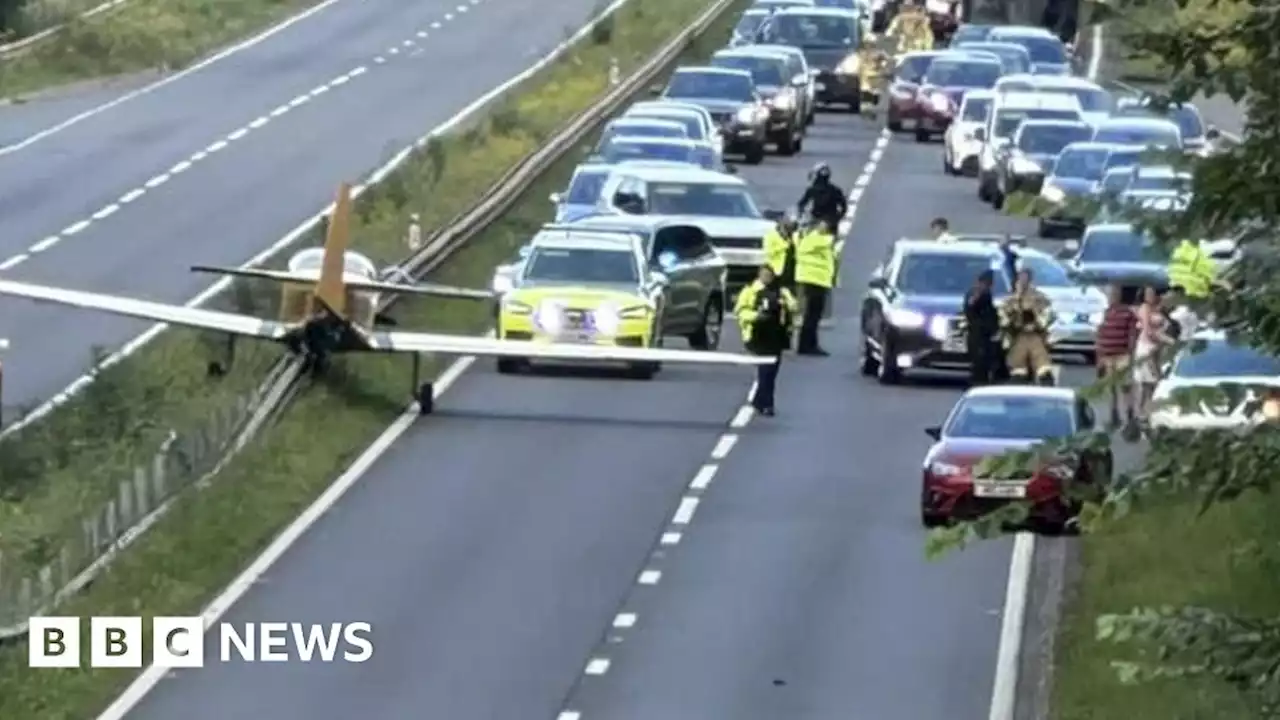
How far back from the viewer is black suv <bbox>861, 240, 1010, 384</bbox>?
41.8 meters

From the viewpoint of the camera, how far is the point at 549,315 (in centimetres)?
4212

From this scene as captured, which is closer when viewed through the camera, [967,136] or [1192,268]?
[1192,268]

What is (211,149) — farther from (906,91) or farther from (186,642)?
(186,642)

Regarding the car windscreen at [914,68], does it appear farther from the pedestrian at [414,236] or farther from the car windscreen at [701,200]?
the car windscreen at [701,200]

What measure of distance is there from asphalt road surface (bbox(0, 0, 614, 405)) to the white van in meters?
9.58

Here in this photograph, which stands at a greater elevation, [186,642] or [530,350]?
[186,642]

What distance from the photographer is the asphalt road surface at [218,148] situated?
49219mm

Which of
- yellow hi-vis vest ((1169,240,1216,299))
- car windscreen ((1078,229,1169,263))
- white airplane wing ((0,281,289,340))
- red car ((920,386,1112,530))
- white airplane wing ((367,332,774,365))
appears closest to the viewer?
yellow hi-vis vest ((1169,240,1216,299))

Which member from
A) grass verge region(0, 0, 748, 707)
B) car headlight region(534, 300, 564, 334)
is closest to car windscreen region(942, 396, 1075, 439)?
grass verge region(0, 0, 748, 707)

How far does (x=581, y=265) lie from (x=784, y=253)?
87.9 inches

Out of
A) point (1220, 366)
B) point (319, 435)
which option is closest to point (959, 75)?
point (319, 435)

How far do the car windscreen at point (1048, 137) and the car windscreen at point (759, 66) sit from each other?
24.9ft

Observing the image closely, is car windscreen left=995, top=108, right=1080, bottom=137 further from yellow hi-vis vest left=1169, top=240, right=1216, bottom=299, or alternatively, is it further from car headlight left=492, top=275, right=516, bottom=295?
yellow hi-vis vest left=1169, top=240, right=1216, bottom=299

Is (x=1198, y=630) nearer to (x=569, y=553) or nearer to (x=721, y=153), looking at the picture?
(x=569, y=553)
